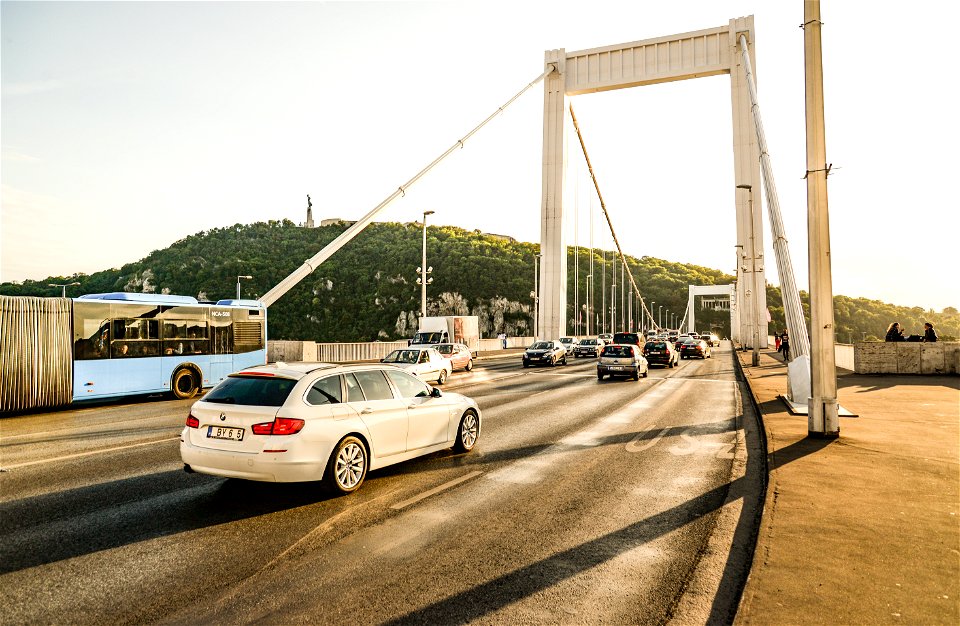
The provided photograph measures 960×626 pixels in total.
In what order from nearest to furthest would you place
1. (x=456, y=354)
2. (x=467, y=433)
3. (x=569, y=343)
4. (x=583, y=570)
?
(x=583, y=570) < (x=467, y=433) < (x=456, y=354) < (x=569, y=343)

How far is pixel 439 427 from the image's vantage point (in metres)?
8.88

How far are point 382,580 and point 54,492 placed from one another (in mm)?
4943

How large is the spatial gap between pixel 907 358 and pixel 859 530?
2463 cm

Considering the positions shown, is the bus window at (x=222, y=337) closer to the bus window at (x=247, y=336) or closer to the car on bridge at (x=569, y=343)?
the bus window at (x=247, y=336)

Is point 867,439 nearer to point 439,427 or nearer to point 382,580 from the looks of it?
point 439,427

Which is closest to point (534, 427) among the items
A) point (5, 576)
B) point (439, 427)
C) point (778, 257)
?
point (439, 427)

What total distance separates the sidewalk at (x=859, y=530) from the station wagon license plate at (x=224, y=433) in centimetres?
514

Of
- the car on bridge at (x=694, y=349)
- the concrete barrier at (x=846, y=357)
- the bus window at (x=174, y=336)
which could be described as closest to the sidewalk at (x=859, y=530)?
the bus window at (x=174, y=336)

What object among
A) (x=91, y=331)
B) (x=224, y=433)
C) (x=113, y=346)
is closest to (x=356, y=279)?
(x=113, y=346)

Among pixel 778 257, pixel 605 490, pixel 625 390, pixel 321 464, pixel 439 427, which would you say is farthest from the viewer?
pixel 625 390

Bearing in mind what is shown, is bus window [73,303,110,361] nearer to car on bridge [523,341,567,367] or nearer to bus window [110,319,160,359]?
bus window [110,319,160,359]

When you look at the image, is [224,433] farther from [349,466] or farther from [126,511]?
[349,466]

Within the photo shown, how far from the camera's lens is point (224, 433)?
22.0ft

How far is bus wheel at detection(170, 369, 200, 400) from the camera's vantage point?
18047 mm
